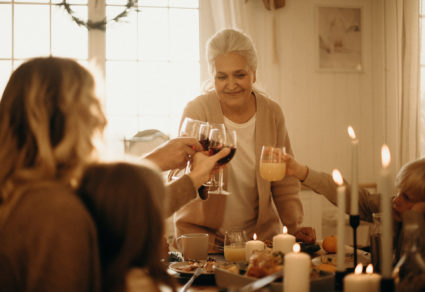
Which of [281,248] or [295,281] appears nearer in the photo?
[295,281]

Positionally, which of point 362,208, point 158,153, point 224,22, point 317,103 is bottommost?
A: point 362,208

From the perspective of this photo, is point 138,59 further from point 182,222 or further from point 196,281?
point 196,281

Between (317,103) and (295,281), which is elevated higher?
(317,103)

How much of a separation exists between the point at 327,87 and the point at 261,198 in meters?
1.86

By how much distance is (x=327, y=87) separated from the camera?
12.3 feet

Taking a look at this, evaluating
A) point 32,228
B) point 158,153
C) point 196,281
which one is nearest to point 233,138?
point 158,153

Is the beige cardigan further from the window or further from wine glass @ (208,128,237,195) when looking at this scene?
the window

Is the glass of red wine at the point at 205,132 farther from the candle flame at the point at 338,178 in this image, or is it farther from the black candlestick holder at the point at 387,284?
the black candlestick holder at the point at 387,284

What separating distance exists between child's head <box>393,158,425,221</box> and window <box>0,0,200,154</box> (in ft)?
7.44

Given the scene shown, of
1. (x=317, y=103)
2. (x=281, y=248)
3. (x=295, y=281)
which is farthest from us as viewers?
(x=317, y=103)

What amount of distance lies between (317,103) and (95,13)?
6.06 ft

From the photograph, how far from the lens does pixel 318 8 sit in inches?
145

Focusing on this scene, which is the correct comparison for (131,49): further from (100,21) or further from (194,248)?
(194,248)

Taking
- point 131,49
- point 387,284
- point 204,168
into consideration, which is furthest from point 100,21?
point 387,284
